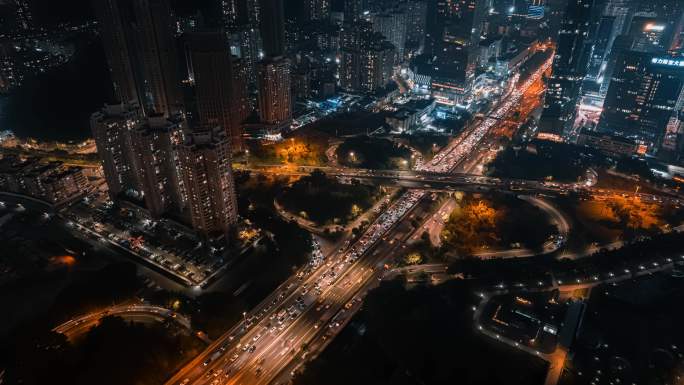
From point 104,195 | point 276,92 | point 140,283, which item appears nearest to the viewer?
point 140,283

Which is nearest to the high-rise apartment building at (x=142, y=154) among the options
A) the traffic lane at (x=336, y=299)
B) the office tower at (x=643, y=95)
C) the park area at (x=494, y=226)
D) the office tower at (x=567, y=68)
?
the traffic lane at (x=336, y=299)

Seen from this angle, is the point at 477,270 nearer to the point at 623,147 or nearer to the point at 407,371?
the point at 407,371

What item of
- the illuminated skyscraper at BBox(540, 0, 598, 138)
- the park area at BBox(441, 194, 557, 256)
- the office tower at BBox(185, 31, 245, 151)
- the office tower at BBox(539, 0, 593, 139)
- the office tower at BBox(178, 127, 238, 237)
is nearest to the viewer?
the office tower at BBox(178, 127, 238, 237)

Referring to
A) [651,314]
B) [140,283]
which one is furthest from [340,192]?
[651,314]

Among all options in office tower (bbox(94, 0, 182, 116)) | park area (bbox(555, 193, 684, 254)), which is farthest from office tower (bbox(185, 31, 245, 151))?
park area (bbox(555, 193, 684, 254))

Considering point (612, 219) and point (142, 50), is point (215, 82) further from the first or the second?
point (612, 219)

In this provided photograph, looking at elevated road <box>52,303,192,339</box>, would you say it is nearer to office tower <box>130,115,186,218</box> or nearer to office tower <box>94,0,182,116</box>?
office tower <box>130,115,186,218</box>

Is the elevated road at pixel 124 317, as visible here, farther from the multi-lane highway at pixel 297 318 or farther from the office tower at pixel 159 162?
the office tower at pixel 159 162
